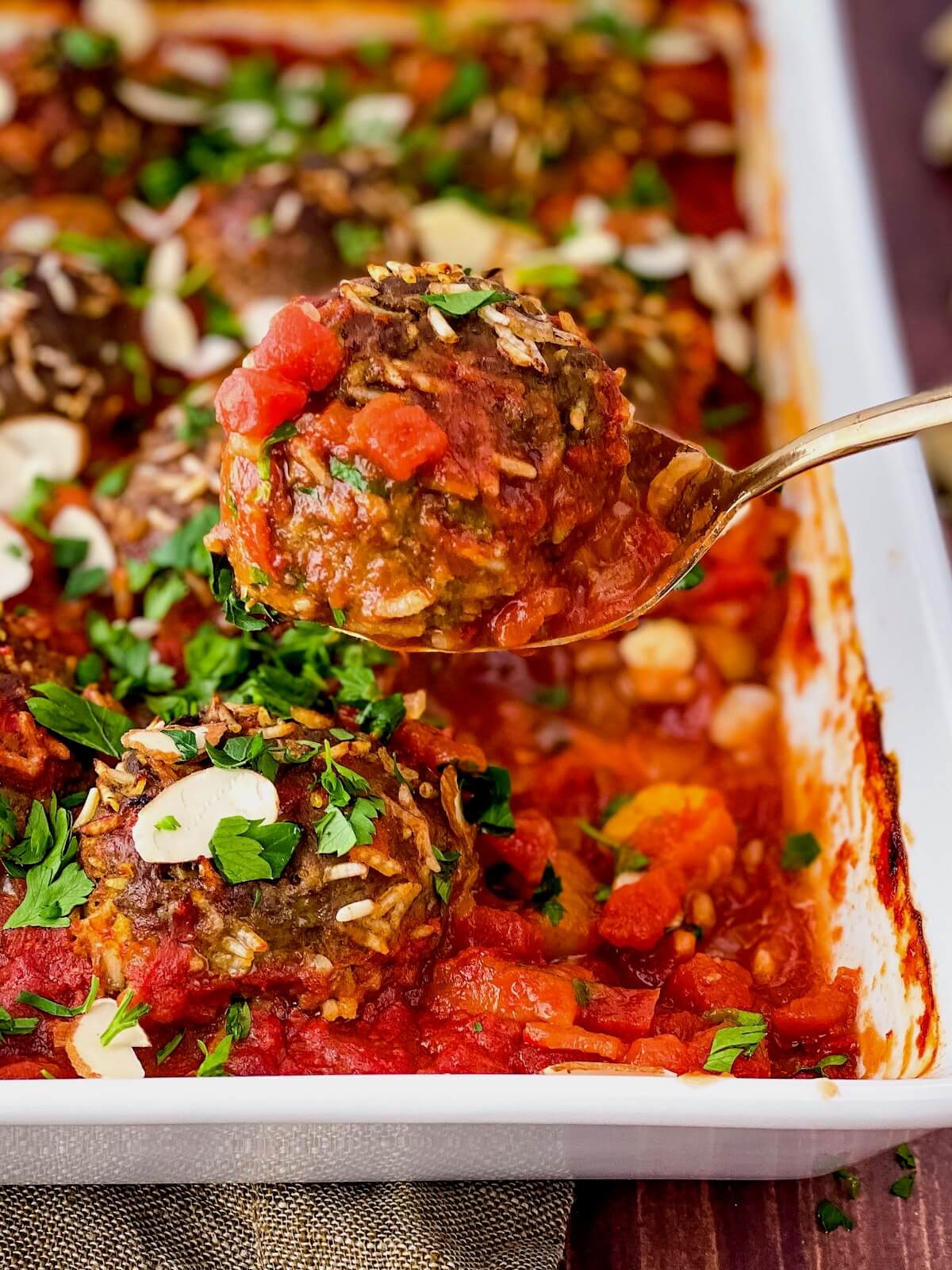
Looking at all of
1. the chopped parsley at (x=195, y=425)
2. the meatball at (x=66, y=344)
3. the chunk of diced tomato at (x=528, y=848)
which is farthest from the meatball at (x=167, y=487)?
the chunk of diced tomato at (x=528, y=848)

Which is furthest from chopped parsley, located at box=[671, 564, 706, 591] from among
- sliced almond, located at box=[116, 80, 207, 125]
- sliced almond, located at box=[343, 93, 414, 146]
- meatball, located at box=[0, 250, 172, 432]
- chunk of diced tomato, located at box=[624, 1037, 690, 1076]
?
sliced almond, located at box=[116, 80, 207, 125]

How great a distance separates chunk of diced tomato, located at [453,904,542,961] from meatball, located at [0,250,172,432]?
189 cm

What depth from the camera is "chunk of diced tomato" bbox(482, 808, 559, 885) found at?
3.23m

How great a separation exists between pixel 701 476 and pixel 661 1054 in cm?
126

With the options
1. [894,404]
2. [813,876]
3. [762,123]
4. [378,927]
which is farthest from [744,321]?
[378,927]

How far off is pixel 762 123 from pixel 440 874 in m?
3.17

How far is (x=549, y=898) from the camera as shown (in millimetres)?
3180

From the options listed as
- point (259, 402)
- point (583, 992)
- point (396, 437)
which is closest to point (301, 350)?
point (259, 402)

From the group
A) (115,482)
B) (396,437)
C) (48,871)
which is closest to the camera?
(396,437)

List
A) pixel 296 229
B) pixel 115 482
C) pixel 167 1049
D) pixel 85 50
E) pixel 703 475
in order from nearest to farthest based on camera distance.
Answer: pixel 167 1049
pixel 703 475
pixel 115 482
pixel 296 229
pixel 85 50

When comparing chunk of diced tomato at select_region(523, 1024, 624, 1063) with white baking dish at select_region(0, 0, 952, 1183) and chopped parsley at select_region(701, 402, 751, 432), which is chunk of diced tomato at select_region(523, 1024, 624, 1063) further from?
chopped parsley at select_region(701, 402, 751, 432)

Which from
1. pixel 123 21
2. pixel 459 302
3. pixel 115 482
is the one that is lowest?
pixel 459 302

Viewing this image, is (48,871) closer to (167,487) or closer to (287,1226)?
(287,1226)

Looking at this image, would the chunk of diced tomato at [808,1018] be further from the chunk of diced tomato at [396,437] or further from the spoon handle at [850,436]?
the chunk of diced tomato at [396,437]
